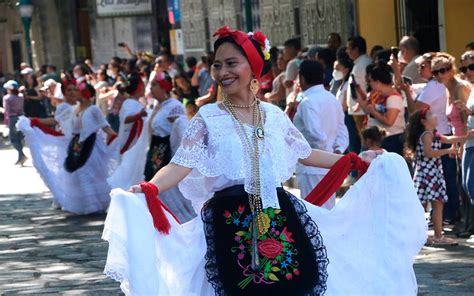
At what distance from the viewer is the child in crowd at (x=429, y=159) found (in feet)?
39.2

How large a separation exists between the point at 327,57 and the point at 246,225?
10918 mm

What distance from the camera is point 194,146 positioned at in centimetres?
691

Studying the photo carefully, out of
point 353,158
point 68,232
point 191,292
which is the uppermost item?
point 353,158

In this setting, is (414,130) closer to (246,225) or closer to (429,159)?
(429,159)

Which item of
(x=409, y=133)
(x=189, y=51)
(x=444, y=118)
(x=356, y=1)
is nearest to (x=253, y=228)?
(x=409, y=133)

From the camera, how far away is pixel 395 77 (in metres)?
13.7

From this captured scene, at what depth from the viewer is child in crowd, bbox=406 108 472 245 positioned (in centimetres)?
1194

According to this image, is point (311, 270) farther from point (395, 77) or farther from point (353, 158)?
point (395, 77)

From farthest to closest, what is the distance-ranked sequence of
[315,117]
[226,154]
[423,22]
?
[423,22] < [315,117] < [226,154]

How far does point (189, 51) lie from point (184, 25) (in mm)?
700

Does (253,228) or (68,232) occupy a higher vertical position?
(253,228)

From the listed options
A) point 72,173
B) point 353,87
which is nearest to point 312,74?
point 353,87

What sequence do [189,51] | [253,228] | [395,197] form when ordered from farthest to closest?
1. [189,51]
2. [395,197]
3. [253,228]

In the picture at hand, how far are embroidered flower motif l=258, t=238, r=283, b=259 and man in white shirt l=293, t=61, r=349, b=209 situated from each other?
4.46m
